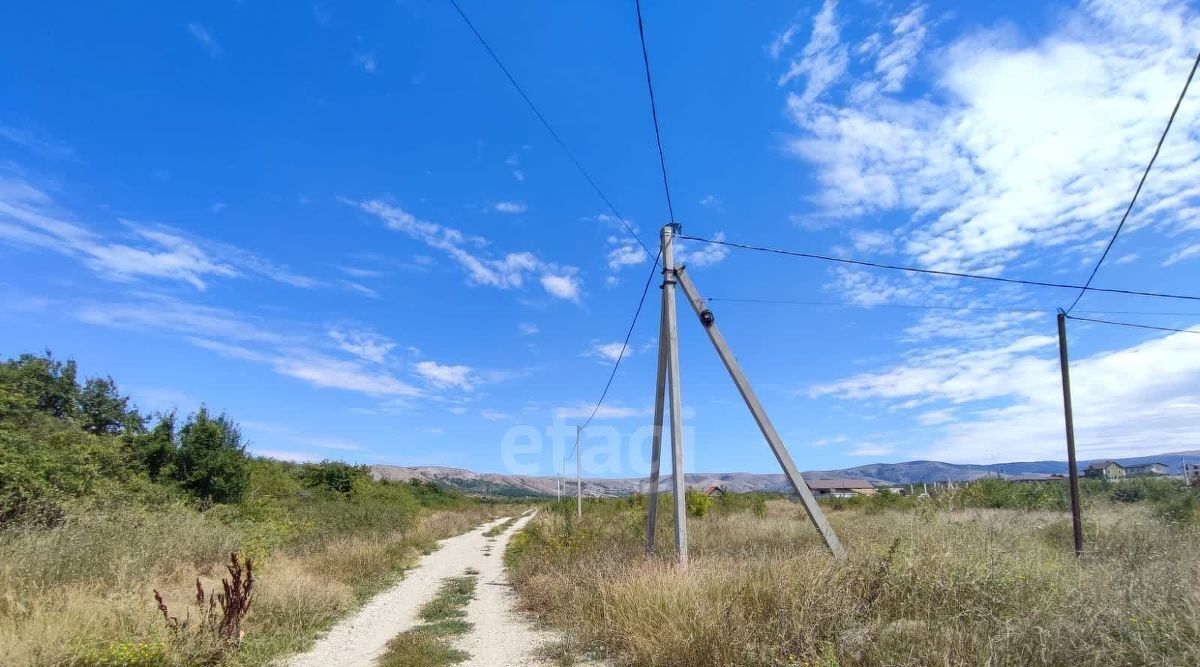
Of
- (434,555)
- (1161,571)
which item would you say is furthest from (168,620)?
(434,555)

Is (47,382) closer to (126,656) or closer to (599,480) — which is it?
(126,656)

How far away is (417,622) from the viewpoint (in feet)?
30.1

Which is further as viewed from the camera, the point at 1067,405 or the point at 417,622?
the point at 1067,405

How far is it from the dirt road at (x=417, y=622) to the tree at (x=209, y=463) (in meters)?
7.50

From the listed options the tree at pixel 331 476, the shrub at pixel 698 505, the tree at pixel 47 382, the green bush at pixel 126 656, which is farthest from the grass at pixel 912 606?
the tree at pixel 331 476

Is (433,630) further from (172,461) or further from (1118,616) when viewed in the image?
(172,461)

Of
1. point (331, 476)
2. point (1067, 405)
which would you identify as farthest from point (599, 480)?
point (1067, 405)

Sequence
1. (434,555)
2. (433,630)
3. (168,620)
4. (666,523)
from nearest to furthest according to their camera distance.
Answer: (168,620), (433,630), (666,523), (434,555)

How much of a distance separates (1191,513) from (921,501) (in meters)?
11.3

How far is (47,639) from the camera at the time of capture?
517cm

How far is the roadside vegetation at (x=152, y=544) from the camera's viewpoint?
592 cm

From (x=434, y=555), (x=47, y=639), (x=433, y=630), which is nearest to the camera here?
(x=47, y=639)

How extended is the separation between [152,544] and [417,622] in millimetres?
4850

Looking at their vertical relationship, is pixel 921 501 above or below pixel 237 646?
above
